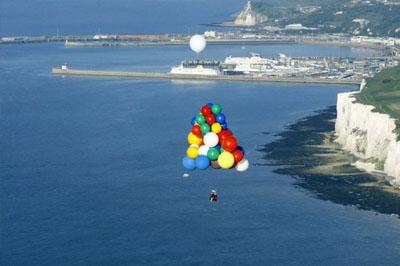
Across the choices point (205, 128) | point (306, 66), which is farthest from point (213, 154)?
point (306, 66)

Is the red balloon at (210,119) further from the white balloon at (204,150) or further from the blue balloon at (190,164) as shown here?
the blue balloon at (190,164)

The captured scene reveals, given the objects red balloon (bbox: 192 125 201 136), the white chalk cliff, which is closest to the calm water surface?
the white chalk cliff

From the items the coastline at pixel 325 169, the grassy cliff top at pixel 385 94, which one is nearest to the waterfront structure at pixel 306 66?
the grassy cliff top at pixel 385 94

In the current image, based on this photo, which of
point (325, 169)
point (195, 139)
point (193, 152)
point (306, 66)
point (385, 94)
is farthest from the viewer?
point (306, 66)

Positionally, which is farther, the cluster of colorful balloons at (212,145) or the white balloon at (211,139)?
the white balloon at (211,139)

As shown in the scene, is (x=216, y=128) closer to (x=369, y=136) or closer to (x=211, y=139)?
(x=211, y=139)
